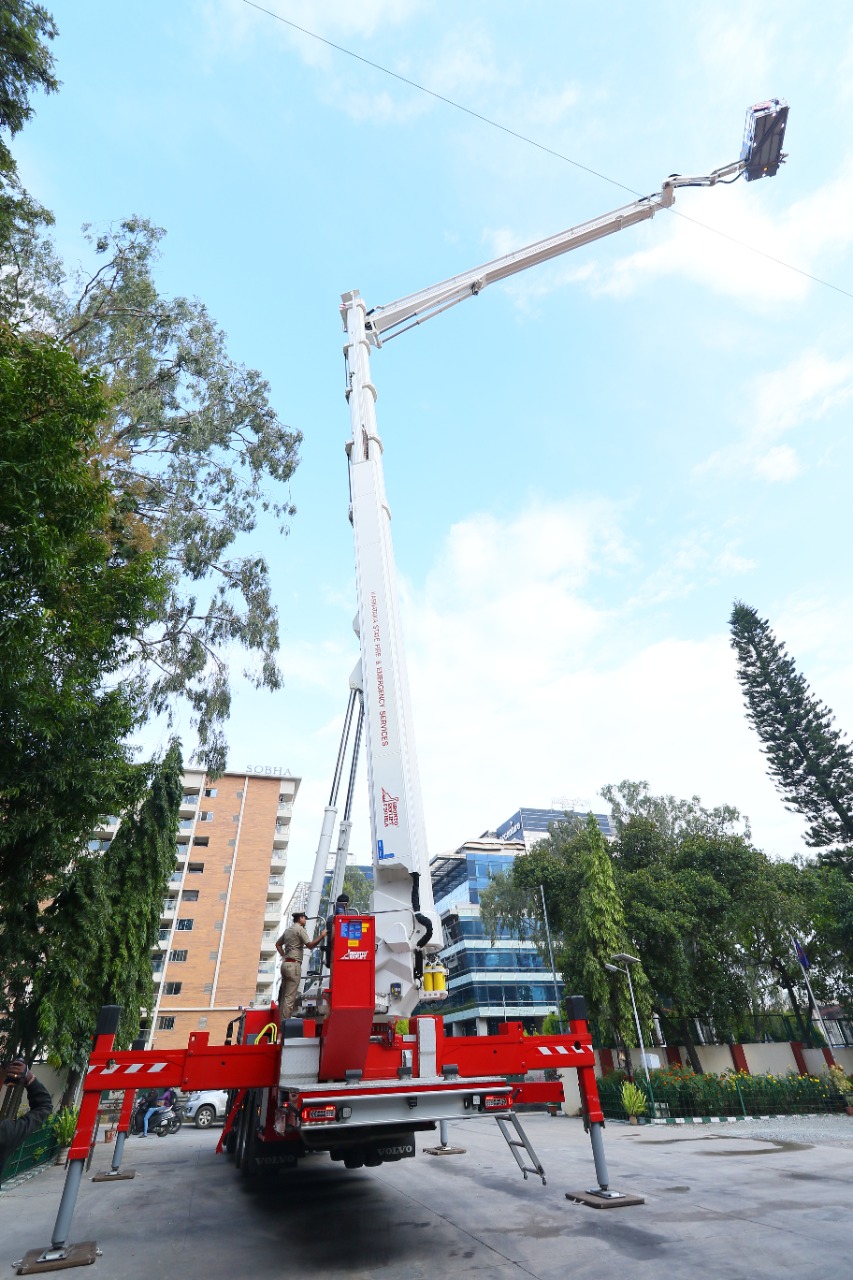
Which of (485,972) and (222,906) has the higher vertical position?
(222,906)

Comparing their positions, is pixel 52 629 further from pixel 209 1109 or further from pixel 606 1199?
pixel 209 1109

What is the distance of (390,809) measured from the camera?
6730 millimetres

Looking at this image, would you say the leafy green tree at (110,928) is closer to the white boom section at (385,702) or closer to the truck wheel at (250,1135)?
the truck wheel at (250,1135)

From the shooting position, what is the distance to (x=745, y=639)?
133ft

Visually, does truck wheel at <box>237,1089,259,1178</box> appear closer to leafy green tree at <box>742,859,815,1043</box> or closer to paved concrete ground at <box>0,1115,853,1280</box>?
paved concrete ground at <box>0,1115,853,1280</box>

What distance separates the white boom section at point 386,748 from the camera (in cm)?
613

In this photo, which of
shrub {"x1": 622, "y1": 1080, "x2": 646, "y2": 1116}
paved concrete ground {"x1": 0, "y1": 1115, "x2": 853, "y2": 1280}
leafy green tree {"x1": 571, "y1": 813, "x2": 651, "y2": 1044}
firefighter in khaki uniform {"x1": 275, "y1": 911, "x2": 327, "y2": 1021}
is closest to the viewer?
paved concrete ground {"x1": 0, "y1": 1115, "x2": 853, "y2": 1280}

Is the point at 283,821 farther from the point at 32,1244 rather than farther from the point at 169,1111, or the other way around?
the point at 32,1244

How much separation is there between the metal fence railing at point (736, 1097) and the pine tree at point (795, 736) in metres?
19.8

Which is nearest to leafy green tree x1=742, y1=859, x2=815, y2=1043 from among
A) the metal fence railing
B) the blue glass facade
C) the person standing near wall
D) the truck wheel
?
the metal fence railing

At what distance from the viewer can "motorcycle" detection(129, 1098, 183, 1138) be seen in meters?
18.6

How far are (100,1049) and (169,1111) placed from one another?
700 inches

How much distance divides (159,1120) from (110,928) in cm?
783

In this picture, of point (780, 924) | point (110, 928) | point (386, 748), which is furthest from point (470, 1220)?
point (780, 924)
